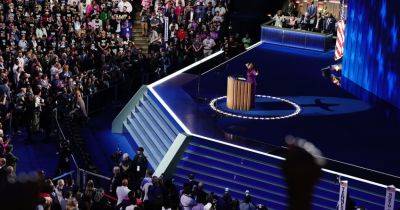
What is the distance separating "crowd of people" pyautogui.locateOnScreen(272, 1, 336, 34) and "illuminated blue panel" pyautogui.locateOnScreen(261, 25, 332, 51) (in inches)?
11.7

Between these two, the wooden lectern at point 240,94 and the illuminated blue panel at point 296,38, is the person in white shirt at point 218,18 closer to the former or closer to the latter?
the illuminated blue panel at point 296,38

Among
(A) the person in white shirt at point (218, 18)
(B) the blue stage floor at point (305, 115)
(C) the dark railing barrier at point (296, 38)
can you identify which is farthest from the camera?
(A) the person in white shirt at point (218, 18)

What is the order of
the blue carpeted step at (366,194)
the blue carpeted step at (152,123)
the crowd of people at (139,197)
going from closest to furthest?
the crowd of people at (139,197) → the blue carpeted step at (366,194) → the blue carpeted step at (152,123)

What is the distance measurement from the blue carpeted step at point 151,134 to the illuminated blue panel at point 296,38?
9.30 metres

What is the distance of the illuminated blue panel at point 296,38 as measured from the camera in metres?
24.5

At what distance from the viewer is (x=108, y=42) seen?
70.5ft

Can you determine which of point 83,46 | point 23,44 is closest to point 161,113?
point 83,46

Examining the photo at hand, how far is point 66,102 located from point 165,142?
11.3ft

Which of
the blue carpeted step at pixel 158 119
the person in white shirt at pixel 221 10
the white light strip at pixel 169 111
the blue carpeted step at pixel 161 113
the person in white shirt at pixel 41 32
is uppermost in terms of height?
the person in white shirt at pixel 221 10

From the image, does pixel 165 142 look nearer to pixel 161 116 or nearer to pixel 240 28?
pixel 161 116

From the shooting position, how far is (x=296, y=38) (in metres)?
25.1

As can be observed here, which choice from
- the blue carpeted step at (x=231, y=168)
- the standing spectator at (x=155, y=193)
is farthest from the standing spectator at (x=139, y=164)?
the standing spectator at (x=155, y=193)

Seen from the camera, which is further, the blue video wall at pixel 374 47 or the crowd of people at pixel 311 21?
the crowd of people at pixel 311 21

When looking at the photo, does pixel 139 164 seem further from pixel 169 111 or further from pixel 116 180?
pixel 169 111
